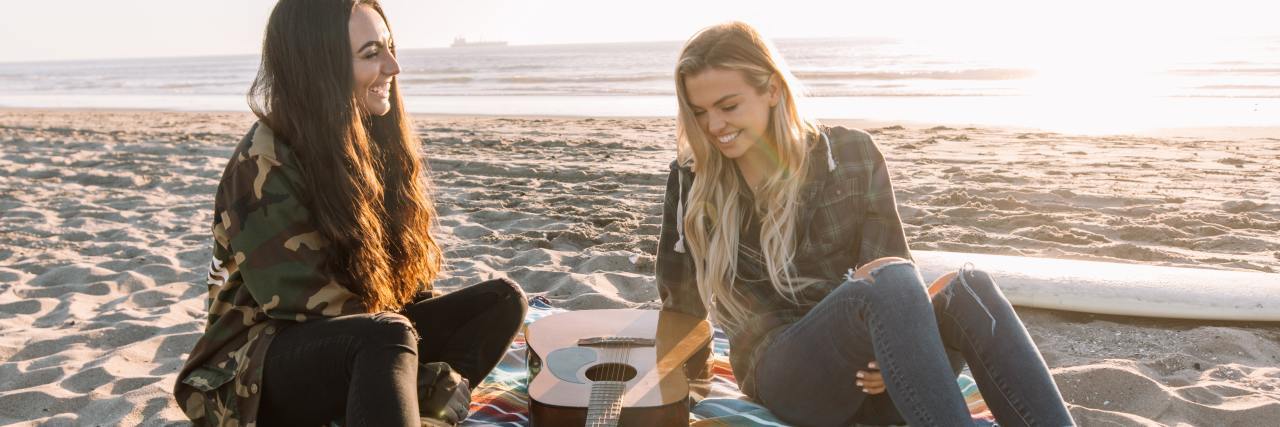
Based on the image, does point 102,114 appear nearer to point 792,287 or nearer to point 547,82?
point 547,82

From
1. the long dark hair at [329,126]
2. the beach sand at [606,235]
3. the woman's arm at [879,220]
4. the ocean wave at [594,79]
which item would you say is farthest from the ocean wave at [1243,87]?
the long dark hair at [329,126]

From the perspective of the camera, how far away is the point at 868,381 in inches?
96.0

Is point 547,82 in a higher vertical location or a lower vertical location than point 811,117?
→ lower

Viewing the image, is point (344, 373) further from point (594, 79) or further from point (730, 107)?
point (594, 79)

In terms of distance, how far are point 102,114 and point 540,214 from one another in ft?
49.3

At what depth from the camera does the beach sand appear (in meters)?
3.30

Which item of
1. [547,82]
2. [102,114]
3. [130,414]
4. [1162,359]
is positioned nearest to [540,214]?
[130,414]

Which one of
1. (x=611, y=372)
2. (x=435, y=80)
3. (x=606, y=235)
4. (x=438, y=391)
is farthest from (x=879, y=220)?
(x=435, y=80)

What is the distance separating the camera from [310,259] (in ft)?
7.30

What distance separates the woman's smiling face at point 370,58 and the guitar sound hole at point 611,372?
39.7 inches

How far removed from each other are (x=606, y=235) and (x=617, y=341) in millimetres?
2795

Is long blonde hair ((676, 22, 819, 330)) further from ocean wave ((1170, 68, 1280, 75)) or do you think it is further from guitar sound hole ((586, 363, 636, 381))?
ocean wave ((1170, 68, 1280, 75))

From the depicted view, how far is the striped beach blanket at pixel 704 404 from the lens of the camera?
9.25 feet

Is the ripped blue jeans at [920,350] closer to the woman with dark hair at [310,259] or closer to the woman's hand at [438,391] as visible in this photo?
the woman's hand at [438,391]
